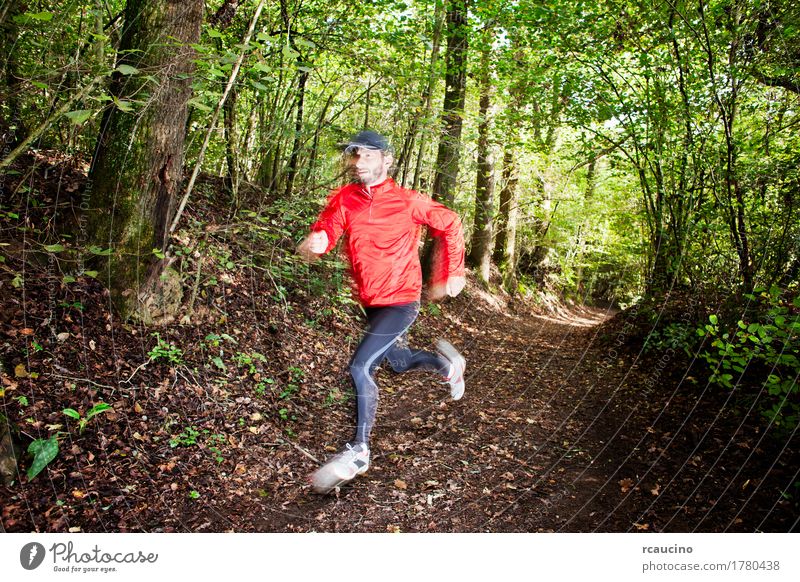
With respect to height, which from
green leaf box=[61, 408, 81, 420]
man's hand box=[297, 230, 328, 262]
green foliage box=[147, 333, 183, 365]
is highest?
man's hand box=[297, 230, 328, 262]

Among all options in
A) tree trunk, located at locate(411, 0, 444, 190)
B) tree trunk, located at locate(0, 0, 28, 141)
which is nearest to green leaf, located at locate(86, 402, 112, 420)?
tree trunk, located at locate(0, 0, 28, 141)

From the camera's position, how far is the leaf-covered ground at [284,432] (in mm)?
2873

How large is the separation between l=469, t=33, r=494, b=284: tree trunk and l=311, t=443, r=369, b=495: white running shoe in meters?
6.42

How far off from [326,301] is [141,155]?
281cm

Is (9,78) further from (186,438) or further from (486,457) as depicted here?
(486,457)

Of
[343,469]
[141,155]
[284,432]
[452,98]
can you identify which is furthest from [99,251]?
[452,98]

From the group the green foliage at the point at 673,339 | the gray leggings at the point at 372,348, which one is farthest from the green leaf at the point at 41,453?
the green foliage at the point at 673,339

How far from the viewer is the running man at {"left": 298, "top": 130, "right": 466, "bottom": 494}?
123 inches

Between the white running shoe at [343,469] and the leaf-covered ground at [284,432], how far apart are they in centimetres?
10

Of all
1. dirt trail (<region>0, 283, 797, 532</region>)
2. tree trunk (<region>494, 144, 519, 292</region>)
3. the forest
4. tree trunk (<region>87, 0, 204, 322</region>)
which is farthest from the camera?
tree trunk (<region>494, 144, 519, 292</region>)

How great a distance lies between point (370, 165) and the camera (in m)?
3.06

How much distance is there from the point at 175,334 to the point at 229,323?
634mm

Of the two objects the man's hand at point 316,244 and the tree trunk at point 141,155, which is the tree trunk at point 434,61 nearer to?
the tree trunk at point 141,155

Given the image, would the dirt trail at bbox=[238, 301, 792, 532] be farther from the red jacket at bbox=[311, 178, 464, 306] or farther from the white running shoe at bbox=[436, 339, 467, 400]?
the red jacket at bbox=[311, 178, 464, 306]
